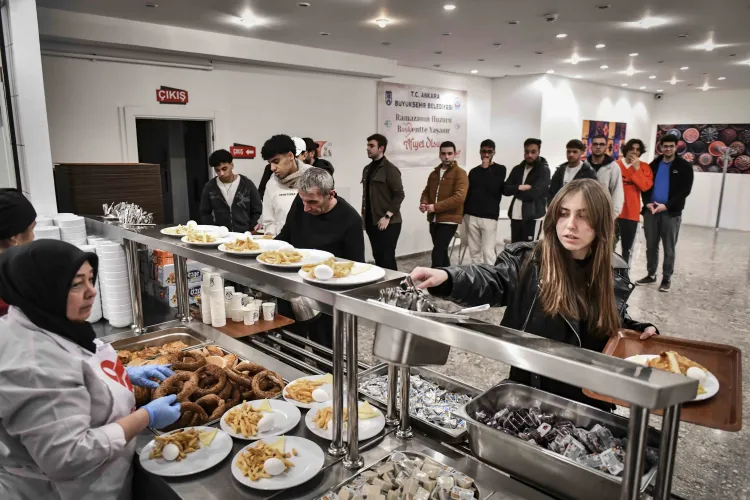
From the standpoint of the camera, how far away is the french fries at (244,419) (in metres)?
1.62

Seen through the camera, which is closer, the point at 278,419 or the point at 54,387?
the point at 54,387

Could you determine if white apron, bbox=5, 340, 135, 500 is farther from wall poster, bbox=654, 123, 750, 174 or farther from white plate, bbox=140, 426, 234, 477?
wall poster, bbox=654, 123, 750, 174

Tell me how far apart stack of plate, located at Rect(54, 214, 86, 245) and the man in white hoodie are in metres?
1.10

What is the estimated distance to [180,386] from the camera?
1.81 metres

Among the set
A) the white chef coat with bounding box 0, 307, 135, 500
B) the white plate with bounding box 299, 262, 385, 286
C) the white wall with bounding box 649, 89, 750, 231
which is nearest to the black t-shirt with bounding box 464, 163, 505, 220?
the white plate with bounding box 299, 262, 385, 286

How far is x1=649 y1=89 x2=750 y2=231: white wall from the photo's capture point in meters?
11.9

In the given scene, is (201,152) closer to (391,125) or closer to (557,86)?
(391,125)

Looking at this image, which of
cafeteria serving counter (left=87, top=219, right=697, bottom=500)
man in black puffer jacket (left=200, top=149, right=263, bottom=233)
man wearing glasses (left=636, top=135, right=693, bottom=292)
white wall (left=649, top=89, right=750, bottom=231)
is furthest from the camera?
white wall (left=649, top=89, right=750, bottom=231)

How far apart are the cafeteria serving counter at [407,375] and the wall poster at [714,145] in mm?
12119

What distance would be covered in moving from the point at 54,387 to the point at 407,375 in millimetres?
921

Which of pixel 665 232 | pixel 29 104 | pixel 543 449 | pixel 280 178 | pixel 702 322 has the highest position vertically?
pixel 29 104

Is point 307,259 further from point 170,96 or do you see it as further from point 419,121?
point 419,121

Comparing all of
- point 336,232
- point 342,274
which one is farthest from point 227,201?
point 342,274

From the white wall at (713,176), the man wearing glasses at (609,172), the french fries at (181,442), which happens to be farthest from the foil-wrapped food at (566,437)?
the white wall at (713,176)
